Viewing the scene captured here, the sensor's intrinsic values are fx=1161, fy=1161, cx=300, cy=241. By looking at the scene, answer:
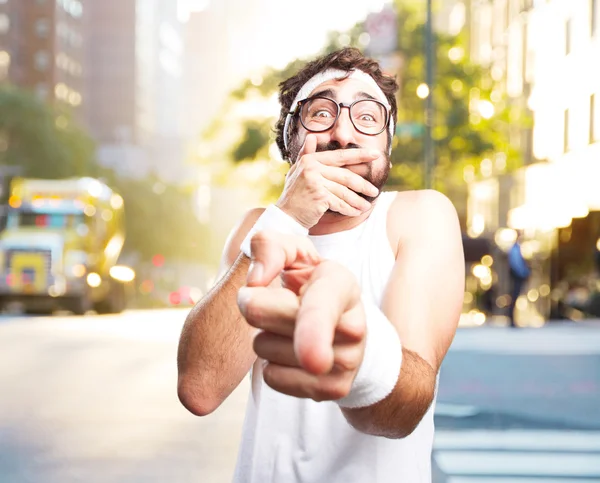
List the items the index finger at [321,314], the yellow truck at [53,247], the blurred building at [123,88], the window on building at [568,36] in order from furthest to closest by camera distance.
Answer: the blurred building at [123,88], the window on building at [568,36], the yellow truck at [53,247], the index finger at [321,314]

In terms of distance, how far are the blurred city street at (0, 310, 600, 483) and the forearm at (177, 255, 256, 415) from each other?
5.27 m

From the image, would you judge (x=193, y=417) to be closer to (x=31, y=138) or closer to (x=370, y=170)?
(x=370, y=170)

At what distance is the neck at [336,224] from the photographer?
2518mm

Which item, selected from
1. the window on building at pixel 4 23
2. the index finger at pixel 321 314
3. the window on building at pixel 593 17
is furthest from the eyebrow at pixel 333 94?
the window on building at pixel 4 23

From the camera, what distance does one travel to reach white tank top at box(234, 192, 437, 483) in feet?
8.02

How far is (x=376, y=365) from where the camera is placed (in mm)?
1701

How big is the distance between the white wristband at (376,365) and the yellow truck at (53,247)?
91.6 feet

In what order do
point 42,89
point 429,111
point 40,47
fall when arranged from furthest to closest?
point 40,47 → point 42,89 → point 429,111

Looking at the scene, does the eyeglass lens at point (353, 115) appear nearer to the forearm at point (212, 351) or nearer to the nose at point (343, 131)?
the nose at point (343, 131)

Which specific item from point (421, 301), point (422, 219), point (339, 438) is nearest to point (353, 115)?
point (422, 219)

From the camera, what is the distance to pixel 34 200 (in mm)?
29875

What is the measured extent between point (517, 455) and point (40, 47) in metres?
110

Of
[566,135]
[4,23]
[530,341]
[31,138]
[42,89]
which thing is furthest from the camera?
[42,89]

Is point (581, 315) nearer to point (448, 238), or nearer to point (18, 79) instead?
point (448, 238)
